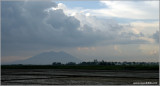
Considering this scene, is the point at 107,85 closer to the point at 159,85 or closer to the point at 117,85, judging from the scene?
the point at 117,85

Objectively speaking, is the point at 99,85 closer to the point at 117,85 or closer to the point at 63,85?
the point at 117,85

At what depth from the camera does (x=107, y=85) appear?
2177cm

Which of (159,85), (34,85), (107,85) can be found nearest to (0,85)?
(34,85)

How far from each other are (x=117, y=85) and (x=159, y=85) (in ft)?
11.9

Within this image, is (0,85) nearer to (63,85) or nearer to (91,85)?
(63,85)

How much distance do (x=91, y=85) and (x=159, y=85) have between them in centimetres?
590

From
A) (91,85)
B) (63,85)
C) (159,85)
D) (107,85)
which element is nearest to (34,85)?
(63,85)

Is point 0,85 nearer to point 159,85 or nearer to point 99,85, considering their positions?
point 99,85

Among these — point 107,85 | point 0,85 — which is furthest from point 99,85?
point 0,85

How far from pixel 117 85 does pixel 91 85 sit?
2275 millimetres

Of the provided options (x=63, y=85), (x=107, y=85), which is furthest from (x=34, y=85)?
(x=107, y=85)

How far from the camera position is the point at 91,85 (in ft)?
71.8

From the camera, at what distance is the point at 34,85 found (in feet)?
72.0

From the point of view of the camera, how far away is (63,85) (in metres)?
22.0
